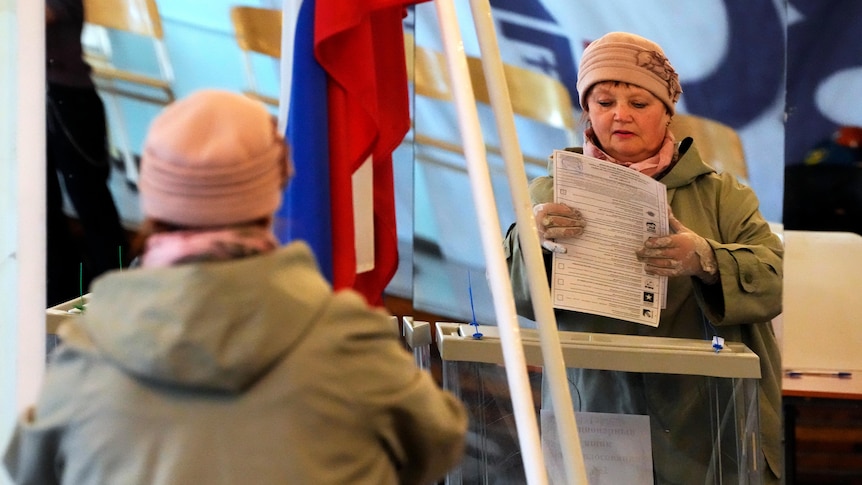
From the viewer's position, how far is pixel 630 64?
1875 millimetres

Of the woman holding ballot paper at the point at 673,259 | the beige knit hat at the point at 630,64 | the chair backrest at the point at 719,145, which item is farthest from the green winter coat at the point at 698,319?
the chair backrest at the point at 719,145

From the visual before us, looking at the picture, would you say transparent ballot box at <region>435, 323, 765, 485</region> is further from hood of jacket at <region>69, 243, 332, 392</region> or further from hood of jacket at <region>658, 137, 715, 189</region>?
hood of jacket at <region>69, 243, 332, 392</region>

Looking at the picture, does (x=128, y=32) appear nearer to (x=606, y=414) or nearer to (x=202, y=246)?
(x=606, y=414)

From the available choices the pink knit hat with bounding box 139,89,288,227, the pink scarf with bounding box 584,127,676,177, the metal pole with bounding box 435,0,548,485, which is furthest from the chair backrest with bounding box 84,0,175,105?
the pink knit hat with bounding box 139,89,288,227

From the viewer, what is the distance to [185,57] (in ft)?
8.45

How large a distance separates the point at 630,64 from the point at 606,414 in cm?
67

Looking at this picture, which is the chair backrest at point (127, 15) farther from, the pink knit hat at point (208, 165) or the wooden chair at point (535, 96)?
the pink knit hat at point (208, 165)

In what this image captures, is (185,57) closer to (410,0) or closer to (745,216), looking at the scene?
(410,0)

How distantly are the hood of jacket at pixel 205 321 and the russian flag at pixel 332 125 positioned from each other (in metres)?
0.66

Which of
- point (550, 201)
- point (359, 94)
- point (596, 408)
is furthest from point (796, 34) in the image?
point (359, 94)

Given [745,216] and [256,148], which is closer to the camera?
[256,148]

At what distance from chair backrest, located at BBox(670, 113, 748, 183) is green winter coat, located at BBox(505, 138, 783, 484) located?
355 millimetres

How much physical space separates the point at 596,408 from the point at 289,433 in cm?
109

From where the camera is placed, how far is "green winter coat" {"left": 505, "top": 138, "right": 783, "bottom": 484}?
181 cm
